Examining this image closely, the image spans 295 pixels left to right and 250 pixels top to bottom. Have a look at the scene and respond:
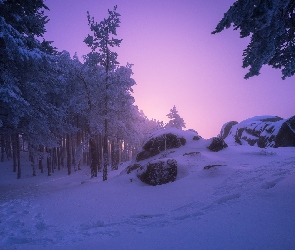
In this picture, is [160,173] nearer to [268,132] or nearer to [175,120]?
[268,132]

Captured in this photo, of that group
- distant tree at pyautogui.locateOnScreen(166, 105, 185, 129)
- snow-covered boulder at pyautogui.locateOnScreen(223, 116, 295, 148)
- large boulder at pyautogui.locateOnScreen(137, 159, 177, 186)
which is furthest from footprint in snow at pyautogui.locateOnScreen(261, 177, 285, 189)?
distant tree at pyautogui.locateOnScreen(166, 105, 185, 129)

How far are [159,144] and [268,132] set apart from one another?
54.1 feet

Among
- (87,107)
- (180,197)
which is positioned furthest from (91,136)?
(180,197)

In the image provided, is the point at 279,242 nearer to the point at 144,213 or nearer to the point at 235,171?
the point at 144,213

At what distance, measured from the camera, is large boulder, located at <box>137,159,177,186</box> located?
9172 mm

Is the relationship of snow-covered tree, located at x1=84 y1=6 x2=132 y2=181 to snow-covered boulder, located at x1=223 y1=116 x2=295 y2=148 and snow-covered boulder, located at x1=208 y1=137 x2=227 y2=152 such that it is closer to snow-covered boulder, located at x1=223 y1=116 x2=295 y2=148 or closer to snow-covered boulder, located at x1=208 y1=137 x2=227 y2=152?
snow-covered boulder, located at x1=208 y1=137 x2=227 y2=152

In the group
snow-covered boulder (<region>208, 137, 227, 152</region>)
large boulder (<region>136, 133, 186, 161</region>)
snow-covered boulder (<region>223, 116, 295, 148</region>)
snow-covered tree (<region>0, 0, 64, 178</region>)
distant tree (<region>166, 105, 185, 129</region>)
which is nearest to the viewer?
snow-covered tree (<region>0, 0, 64, 178</region>)

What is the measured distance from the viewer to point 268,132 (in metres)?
23.3

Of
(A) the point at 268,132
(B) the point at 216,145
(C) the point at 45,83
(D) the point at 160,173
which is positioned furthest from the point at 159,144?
(A) the point at 268,132

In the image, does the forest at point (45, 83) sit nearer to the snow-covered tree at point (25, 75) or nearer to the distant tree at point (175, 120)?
the snow-covered tree at point (25, 75)

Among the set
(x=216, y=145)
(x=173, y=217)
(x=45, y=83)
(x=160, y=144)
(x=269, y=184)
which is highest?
(x=45, y=83)

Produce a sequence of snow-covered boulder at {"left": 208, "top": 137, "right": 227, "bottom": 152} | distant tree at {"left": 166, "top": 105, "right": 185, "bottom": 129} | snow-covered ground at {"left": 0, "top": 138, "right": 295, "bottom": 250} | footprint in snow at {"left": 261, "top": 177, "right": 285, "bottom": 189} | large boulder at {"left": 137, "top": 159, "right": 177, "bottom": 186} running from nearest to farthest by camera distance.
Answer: snow-covered ground at {"left": 0, "top": 138, "right": 295, "bottom": 250} < footprint in snow at {"left": 261, "top": 177, "right": 285, "bottom": 189} < large boulder at {"left": 137, "top": 159, "right": 177, "bottom": 186} < snow-covered boulder at {"left": 208, "top": 137, "right": 227, "bottom": 152} < distant tree at {"left": 166, "top": 105, "right": 185, "bottom": 129}

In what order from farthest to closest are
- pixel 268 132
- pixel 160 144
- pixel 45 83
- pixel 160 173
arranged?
pixel 268 132 → pixel 160 144 → pixel 45 83 → pixel 160 173

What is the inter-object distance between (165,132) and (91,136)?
6323 mm
